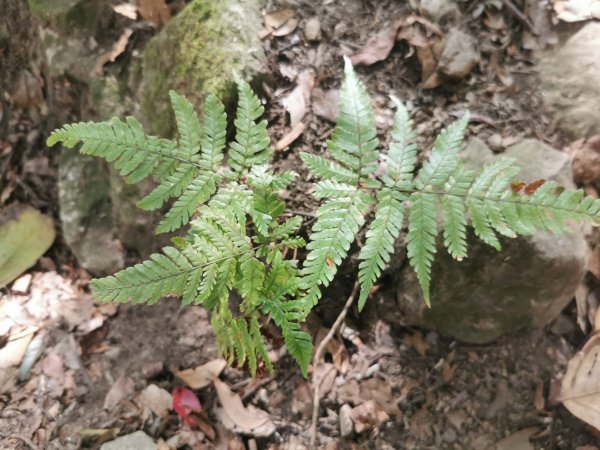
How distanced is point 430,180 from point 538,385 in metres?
1.39

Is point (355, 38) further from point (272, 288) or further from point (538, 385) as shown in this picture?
point (538, 385)

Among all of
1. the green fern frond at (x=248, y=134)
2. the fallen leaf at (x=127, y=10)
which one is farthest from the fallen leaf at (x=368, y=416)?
the fallen leaf at (x=127, y=10)

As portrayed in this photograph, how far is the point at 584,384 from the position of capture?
2.62 metres

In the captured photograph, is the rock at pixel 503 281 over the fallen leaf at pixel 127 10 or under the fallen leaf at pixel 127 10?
under

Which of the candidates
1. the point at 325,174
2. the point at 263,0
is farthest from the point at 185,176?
the point at 263,0

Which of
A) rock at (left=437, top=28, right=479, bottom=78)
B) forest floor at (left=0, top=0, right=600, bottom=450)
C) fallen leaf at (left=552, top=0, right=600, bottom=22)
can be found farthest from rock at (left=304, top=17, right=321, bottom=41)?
fallen leaf at (left=552, top=0, right=600, bottom=22)

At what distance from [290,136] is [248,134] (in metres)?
0.55

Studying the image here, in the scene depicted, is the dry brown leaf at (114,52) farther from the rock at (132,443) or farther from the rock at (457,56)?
the rock at (132,443)

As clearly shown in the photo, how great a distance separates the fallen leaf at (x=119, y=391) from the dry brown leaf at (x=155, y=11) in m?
2.30

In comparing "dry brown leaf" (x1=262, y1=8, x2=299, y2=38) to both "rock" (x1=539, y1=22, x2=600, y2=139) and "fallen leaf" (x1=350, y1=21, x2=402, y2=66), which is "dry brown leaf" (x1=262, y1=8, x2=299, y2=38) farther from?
"rock" (x1=539, y1=22, x2=600, y2=139)

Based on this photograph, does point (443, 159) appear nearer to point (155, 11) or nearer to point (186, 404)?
point (186, 404)

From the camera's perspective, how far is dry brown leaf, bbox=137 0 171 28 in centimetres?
333

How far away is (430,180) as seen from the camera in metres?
2.27

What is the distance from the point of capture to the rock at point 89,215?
3.39 meters
